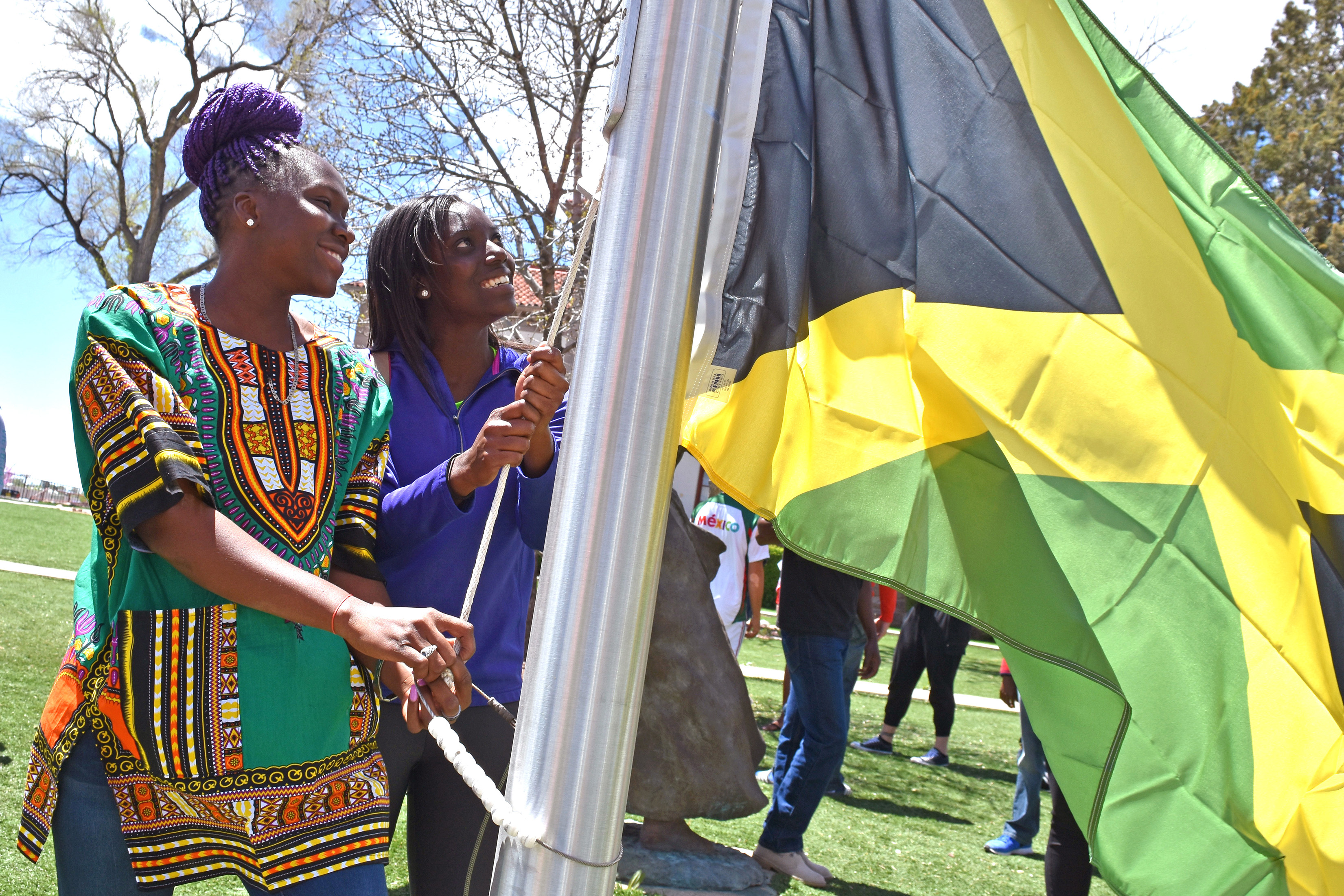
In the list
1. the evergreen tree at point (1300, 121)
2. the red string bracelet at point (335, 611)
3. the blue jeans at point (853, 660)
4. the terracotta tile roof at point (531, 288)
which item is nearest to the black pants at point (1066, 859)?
the red string bracelet at point (335, 611)

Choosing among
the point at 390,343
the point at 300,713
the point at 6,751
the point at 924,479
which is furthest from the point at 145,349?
the point at 6,751

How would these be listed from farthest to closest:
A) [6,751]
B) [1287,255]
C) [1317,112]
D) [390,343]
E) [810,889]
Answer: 1. [1317,112]
2. [6,751]
3. [810,889]
4. [390,343]
5. [1287,255]

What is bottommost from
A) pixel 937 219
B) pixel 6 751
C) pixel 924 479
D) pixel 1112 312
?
pixel 6 751

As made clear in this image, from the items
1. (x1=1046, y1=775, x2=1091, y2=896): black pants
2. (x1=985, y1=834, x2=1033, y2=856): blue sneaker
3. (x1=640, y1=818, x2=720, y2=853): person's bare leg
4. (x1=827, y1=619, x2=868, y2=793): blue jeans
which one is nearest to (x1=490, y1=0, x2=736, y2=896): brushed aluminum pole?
(x1=1046, y1=775, x2=1091, y2=896): black pants

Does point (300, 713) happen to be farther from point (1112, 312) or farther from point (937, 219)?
point (1112, 312)

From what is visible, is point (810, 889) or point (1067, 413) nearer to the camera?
point (1067, 413)

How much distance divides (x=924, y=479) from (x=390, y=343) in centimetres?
145

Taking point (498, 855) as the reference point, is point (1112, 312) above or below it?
Result: above

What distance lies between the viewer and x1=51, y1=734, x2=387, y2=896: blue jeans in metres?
1.66

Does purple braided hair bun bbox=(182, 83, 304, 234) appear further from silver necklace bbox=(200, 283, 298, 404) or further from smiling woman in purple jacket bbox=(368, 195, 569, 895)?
smiling woman in purple jacket bbox=(368, 195, 569, 895)

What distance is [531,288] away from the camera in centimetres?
1203

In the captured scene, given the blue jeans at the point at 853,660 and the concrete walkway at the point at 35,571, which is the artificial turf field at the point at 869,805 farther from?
the concrete walkway at the point at 35,571

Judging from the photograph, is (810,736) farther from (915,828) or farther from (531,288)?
(531,288)

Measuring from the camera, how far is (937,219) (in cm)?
182
